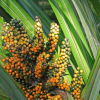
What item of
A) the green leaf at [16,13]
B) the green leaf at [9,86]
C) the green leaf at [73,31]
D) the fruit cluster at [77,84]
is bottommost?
the fruit cluster at [77,84]

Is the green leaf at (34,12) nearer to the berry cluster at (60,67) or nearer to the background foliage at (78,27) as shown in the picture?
the background foliage at (78,27)

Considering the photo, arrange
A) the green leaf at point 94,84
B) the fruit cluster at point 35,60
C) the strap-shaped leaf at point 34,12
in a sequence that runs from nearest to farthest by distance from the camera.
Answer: the green leaf at point 94,84 < the fruit cluster at point 35,60 < the strap-shaped leaf at point 34,12

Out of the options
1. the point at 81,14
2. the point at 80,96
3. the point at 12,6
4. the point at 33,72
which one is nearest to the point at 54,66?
the point at 33,72

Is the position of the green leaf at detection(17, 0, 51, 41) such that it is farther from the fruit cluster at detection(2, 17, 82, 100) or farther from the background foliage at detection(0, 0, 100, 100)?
the fruit cluster at detection(2, 17, 82, 100)

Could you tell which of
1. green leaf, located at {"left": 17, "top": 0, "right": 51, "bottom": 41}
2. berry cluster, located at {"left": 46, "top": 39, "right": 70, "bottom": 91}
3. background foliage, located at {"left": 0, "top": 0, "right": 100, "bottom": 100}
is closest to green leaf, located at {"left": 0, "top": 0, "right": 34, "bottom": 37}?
background foliage, located at {"left": 0, "top": 0, "right": 100, "bottom": 100}

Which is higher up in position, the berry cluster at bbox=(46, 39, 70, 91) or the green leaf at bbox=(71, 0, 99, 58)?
the green leaf at bbox=(71, 0, 99, 58)

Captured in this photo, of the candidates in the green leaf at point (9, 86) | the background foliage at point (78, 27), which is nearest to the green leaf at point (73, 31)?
the background foliage at point (78, 27)

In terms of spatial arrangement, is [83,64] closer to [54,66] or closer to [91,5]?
[54,66]
